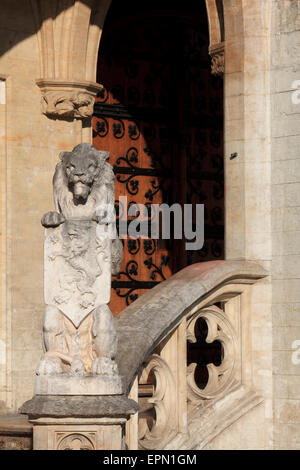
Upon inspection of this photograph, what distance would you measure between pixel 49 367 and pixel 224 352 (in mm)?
2133

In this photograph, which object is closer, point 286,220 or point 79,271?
point 79,271

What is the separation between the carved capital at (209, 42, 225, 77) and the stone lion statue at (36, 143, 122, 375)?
2.36 m

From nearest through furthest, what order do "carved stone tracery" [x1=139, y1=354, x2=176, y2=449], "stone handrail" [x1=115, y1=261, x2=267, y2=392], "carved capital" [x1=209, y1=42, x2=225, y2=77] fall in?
"stone handrail" [x1=115, y1=261, x2=267, y2=392]
"carved stone tracery" [x1=139, y1=354, x2=176, y2=449]
"carved capital" [x1=209, y1=42, x2=225, y2=77]

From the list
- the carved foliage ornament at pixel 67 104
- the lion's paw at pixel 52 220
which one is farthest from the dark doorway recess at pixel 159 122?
the lion's paw at pixel 52 220

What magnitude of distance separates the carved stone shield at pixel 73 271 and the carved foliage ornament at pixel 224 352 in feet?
4.59

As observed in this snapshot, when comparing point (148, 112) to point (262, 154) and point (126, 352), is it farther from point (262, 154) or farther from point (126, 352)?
point (126, 352)

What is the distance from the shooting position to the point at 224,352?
9.60 meters

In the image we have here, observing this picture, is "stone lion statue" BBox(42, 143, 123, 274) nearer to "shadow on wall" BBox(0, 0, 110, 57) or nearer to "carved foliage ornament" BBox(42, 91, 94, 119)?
"carved foliage ornament" BBox(42, 91, 94, 119)

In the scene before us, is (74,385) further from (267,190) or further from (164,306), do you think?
(267,190)

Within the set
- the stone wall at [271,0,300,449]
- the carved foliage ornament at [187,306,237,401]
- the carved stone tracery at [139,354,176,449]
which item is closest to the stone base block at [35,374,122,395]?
the carved stone tracery at [139,354,176,449]

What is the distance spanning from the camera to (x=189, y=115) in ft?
44.4

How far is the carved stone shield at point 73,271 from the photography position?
7.97 meters

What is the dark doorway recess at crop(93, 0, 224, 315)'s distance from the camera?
42.4 ft

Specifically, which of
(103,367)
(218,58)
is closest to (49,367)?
(103,367)
